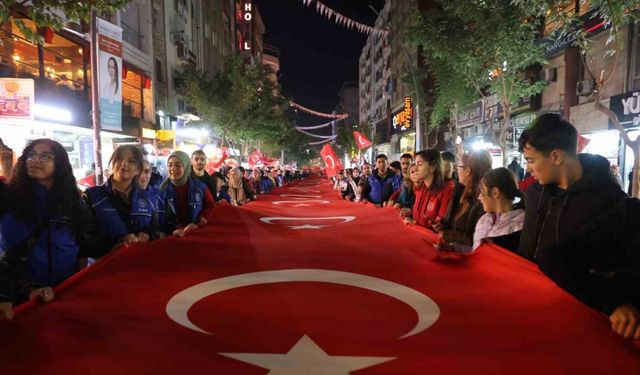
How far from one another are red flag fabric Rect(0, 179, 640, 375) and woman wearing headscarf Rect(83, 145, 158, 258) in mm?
202

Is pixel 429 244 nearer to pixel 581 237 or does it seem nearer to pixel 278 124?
pixel 581 237

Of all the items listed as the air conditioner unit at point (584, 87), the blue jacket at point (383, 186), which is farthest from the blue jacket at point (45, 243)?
the air conditioner unit at point (584, 87)

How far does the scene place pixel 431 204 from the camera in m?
5.86

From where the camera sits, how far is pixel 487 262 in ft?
11.5

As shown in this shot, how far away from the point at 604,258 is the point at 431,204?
3671mm

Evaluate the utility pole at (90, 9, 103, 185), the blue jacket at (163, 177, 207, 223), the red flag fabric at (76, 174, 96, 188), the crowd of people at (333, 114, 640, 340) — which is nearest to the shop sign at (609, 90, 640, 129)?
the crowd of people at (333, 114, 640, 340)

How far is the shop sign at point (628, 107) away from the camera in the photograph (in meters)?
13.6

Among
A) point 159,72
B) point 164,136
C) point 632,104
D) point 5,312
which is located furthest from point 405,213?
point 159,72

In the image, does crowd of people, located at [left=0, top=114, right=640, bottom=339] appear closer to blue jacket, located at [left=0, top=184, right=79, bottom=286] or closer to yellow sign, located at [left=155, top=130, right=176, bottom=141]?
blue jacket, located at [left=0, top=184, right=79, bottom=286]

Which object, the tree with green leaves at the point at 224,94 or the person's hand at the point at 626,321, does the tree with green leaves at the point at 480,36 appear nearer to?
the person's hand at the point at 626,321

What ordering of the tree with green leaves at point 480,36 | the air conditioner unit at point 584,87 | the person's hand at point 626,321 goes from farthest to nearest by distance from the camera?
the air conditioner unit at point 584,87 < the tree with green leaves at point 480,36 < the person's hand at point 626,321

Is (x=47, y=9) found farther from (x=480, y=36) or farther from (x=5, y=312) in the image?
(x=480, y=36)

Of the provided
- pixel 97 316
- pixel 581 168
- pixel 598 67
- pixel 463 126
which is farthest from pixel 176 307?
pixel 463 126

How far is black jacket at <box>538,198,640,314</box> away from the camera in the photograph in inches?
81.4
